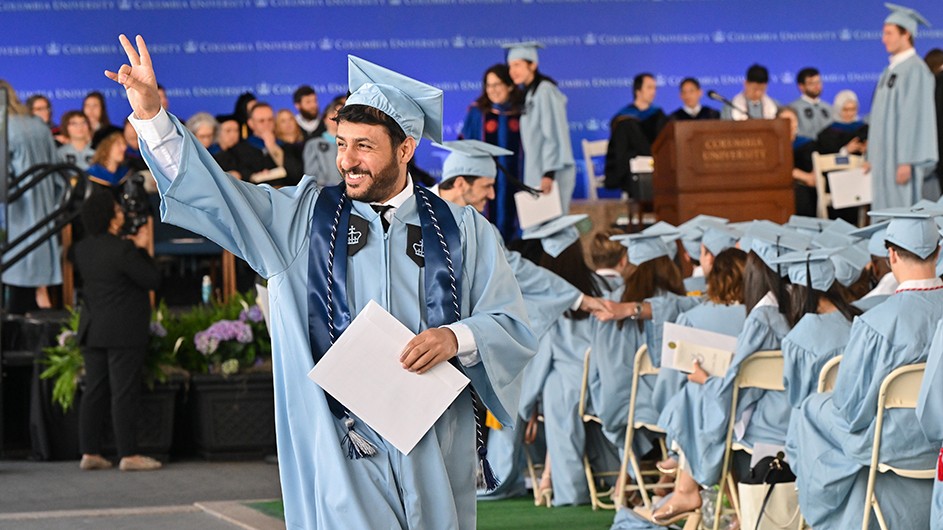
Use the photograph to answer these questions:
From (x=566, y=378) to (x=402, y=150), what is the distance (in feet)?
14.3

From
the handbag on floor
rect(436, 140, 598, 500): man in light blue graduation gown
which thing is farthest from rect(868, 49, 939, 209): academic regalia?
the handbag on floor

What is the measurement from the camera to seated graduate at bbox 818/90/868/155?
13.5 m

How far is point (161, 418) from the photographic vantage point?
948cm

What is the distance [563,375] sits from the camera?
7.82m

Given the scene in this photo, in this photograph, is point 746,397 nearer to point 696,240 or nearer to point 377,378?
point 696,240

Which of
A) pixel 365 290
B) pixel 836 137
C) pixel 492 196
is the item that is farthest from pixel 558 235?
pixel 836 137

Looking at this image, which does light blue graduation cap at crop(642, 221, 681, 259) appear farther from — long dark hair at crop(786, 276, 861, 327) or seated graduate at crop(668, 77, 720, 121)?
seated graduate at crop(668, 77, 720, 121)

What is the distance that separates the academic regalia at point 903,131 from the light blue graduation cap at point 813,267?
17.9ft

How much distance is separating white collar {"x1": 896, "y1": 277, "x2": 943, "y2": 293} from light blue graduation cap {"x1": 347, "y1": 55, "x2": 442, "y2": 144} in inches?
84.2

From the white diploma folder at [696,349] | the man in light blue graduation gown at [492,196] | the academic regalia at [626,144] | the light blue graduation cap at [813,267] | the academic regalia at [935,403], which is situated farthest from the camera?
the academic regalia at [626,144]

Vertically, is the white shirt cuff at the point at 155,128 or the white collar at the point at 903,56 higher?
the white collar at the point at 903,56

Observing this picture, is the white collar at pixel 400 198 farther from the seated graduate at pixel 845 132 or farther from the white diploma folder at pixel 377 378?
the seated graduate at pixel 845 132

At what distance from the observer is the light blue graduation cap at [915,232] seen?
512cm

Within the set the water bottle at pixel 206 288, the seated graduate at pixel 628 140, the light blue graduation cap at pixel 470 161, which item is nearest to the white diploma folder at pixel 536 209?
the light blue graduation cap at pixel 470 161
